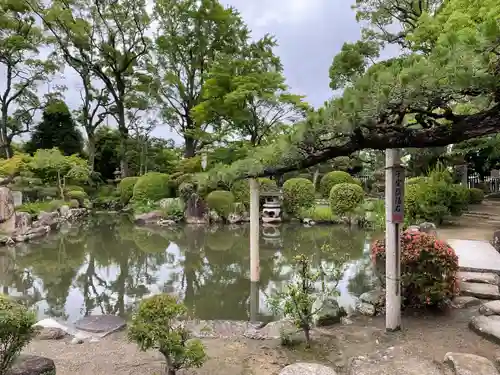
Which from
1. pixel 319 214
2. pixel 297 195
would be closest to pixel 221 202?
pixel 297 195

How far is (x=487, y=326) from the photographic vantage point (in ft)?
10.5

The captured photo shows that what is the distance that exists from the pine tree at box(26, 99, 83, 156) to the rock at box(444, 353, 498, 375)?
20596 mm

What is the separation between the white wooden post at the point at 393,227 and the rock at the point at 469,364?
0.69m

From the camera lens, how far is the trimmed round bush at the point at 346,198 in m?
11.1

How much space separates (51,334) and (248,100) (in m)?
8.84

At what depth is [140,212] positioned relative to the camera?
1330 centimetres

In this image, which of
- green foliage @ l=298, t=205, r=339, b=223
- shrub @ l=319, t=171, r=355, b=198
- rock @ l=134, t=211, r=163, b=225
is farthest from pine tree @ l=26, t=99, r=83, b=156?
green foliage @ l=298, t=205, r=339, b=223

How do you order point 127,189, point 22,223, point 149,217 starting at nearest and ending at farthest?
point 22,223 → point 149,217 → point 127,189

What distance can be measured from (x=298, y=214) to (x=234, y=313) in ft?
26.3

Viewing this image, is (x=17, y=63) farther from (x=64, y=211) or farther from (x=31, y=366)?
(x=31, y=366)

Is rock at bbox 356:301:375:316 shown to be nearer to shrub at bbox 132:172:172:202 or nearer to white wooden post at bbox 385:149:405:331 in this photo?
white wooden post at bbox 385:149:405:331

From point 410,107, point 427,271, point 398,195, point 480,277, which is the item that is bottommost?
point 480,277

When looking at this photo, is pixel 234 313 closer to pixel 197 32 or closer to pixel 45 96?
pixel 197 32

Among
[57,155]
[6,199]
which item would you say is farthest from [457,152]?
[57,155]
